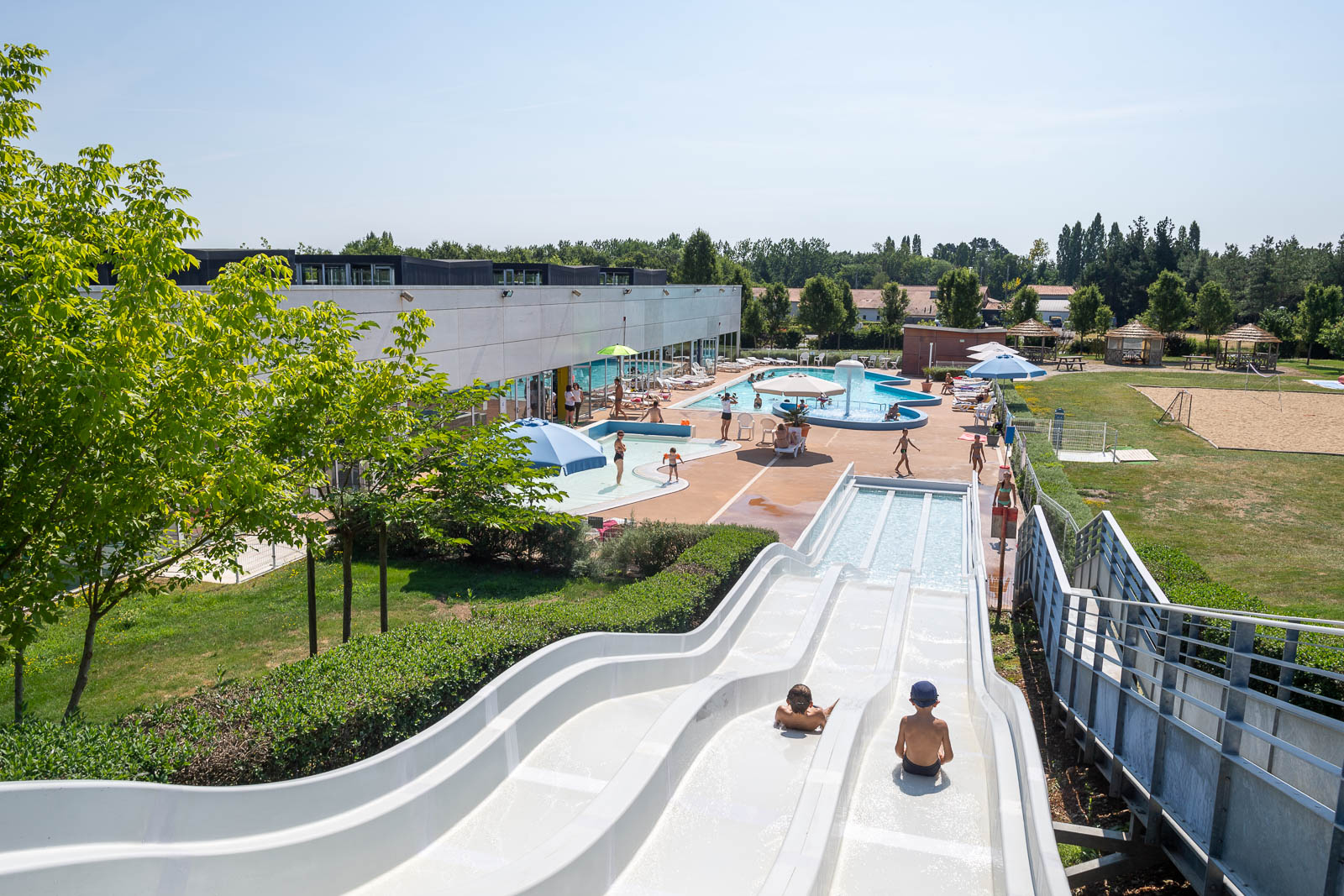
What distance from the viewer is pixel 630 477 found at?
75.0ft

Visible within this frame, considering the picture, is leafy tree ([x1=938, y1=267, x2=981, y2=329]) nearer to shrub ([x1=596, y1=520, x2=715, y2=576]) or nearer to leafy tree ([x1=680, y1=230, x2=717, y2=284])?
leafy tree ([x1=680, y1=230, x2=717, y2=284])

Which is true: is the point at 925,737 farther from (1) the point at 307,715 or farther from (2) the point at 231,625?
(2) the point at 231,625

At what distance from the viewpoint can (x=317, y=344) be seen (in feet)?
31.2

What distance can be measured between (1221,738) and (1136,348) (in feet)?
197

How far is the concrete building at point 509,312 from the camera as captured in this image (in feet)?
65.3

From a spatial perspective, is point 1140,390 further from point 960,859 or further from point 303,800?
point 303,800

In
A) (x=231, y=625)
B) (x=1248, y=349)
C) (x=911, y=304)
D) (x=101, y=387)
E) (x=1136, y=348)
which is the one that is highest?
(x=911, y=304)

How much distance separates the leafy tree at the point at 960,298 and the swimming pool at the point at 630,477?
38787mm

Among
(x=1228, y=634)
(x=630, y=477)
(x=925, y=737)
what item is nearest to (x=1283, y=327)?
(x=630, y=477)

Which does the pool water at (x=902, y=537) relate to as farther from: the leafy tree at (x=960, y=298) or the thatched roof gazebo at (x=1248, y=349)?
the leafy tree at (x=960, y=298)

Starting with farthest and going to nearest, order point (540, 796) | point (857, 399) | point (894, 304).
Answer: point (894, 304) → point (857, 399) → point (540, 796)

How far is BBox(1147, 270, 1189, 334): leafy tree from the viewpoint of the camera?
6231cm

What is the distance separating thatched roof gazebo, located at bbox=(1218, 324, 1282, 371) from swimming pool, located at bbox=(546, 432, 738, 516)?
4037cm

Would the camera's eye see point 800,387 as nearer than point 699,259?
Yes
